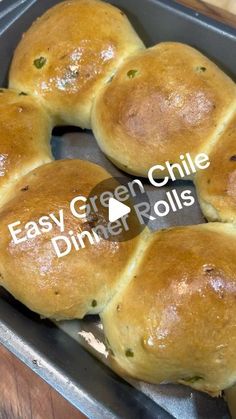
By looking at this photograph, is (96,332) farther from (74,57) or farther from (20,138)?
(74,57)

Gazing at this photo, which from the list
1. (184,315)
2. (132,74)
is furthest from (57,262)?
(132,74)

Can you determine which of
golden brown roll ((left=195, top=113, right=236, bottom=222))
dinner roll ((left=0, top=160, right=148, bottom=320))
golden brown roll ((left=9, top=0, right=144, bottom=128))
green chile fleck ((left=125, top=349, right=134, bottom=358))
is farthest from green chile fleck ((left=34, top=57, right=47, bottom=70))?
green chile fleck ((left=125, top=349, right=134, bottom=358))

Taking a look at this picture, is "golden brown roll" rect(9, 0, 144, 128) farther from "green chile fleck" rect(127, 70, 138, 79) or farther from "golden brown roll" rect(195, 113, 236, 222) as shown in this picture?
"golden brown roll" rect(195, 113, 236, 222)

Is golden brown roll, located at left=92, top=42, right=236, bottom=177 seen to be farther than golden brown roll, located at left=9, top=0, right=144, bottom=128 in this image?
No

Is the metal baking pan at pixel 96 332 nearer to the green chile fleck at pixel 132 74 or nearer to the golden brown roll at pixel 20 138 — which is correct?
the golden brown roll at pixel 20 138

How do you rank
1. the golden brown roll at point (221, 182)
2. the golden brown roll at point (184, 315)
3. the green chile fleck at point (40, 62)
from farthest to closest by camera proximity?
the green chile fleck at point (40, 62)
the golden brown roll at point (221, 182)
the golden brown roll at point (184, 315)

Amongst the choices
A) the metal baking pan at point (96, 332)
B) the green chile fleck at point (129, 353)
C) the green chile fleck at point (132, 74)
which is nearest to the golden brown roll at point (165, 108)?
the green chile fleck at point (132, 74)

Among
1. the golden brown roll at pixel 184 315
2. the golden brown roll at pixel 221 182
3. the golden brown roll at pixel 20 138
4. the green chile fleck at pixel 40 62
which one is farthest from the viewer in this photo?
the green chile fleck at pixel 40 62
